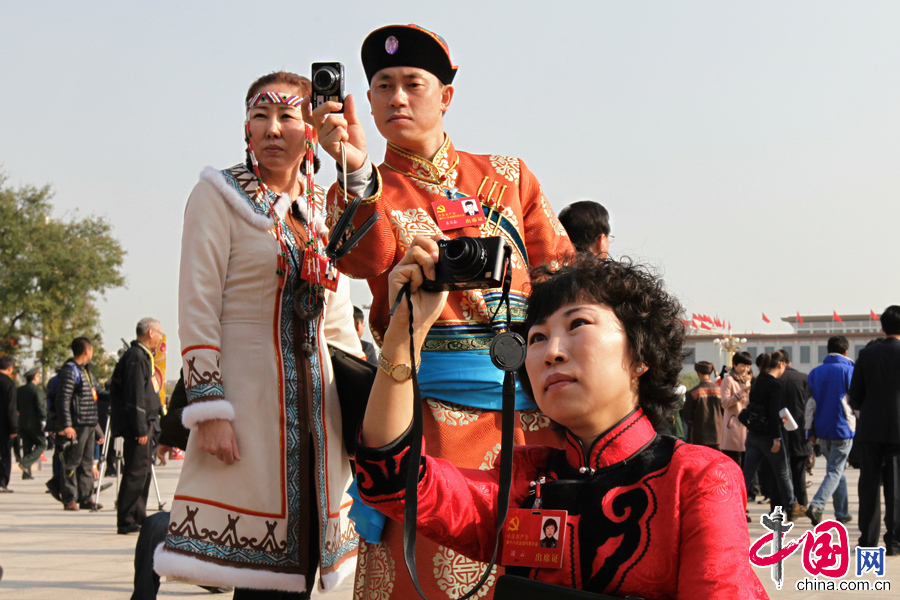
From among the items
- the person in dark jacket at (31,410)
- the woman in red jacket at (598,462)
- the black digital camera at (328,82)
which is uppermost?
the person in dark jacket at (31,410)

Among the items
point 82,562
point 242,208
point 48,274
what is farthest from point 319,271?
point 48,274

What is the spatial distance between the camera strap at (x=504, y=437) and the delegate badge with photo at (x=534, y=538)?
0.12 feet

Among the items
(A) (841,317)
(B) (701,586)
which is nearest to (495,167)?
(B) (701,586)

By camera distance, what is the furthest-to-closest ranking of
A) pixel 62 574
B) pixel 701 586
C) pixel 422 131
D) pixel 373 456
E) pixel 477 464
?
pixel 62 574, pixel 422 131, pixel 477 464, pixel 373 456, pixel 701 586

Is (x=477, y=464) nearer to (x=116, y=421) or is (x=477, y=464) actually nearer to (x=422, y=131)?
(x=422, y=131)

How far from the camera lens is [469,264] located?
5.62ft

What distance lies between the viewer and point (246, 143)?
327 cm

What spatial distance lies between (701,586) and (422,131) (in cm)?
163

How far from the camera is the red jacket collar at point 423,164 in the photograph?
9.48 feet

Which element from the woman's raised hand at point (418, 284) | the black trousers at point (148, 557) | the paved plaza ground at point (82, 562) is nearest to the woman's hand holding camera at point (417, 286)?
the woman's raised hand at point (418, 284)

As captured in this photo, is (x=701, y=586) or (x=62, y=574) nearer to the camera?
(x=701, y=586)

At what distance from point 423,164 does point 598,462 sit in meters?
1.26

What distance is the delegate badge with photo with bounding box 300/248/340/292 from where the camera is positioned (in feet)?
10.0

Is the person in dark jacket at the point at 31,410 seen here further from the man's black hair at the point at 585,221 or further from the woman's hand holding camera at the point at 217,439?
the woman's hand holding camera at the point at 217,439
